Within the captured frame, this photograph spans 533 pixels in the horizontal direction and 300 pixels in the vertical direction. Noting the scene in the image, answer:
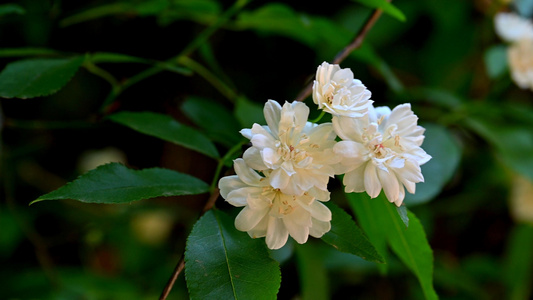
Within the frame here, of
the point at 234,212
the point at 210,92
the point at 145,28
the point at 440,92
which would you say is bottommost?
the point at 210,92

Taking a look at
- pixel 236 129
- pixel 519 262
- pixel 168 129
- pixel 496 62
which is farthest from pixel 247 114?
pixel 519 262

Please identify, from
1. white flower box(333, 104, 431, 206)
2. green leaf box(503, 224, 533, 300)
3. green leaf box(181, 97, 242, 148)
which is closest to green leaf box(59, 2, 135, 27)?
green leaf box(181, 97, 242, 148)

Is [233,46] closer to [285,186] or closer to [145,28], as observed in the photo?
[145,28]

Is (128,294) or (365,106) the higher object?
(365,106)

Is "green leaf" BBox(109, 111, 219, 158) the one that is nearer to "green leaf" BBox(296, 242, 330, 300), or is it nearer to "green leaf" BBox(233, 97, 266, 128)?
"green leaf" BBox(233, 97, 266, 128)

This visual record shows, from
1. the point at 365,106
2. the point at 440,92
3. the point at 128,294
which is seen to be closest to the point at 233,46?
the point at 440,92

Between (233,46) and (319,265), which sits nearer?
(319,265)

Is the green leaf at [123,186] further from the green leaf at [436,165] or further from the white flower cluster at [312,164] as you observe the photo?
the green leaf at [436,165]
